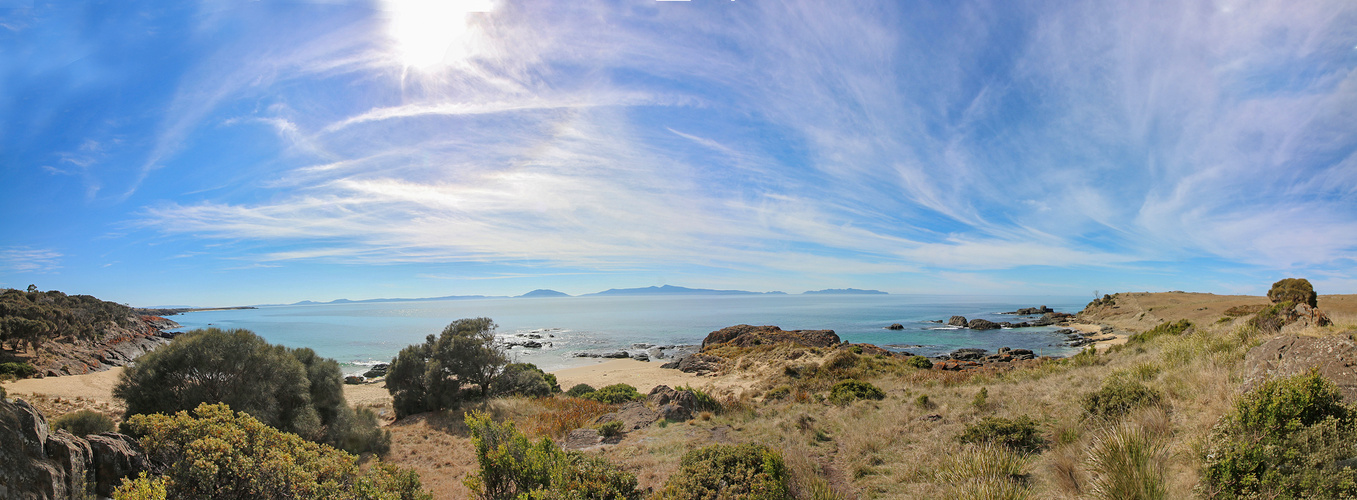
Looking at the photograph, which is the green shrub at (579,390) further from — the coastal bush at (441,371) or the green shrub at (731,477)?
the green shrub at (731,477)

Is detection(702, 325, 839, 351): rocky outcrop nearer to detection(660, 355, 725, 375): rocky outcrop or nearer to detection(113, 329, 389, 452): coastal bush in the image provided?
detection(660, 355, 725, 375): rocky outcrop

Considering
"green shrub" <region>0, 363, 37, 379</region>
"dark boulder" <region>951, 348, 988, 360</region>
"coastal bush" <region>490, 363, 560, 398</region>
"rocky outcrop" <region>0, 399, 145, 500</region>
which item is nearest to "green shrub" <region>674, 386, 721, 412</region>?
"coastal bush" <region>490, 363, 560, 398</region>

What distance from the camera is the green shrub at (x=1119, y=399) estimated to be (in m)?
7.93

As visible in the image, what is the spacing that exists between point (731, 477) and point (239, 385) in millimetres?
14019

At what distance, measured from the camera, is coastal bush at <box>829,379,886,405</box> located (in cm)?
1490

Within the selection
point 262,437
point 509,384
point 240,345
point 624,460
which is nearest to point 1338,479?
point 624,460

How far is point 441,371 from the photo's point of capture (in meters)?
20.8

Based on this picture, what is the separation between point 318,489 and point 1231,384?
485 inches

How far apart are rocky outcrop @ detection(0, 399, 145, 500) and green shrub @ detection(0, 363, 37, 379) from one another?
3172cm

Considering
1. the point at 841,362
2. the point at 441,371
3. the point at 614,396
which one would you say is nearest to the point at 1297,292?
the point at 841,362

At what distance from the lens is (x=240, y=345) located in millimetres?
12680

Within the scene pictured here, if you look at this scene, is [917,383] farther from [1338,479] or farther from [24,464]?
[24,464]

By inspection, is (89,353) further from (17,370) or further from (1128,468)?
(1128,468)

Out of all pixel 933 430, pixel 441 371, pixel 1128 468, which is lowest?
pixel 441 371
